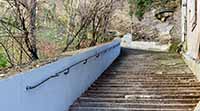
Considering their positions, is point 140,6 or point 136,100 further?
point 140,6

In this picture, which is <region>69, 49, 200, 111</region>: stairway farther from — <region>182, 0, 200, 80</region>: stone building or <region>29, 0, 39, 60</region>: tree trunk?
<region>29, 0, 39, 60</region>: tree trunk

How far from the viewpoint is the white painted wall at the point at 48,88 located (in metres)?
4.12

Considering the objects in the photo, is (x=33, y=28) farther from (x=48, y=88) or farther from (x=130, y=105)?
(x=48, y=88)

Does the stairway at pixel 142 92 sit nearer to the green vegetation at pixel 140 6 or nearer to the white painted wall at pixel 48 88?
the white painted wall at pixel 48 88

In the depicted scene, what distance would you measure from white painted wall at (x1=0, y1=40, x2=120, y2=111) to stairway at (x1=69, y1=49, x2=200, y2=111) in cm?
28

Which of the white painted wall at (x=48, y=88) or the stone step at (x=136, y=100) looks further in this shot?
the stone step at (x=136, y=100)

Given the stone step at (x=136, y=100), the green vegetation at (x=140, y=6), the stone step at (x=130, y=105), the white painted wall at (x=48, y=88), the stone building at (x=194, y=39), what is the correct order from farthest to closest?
the green vegetation at (x=140, y=6), the stone building at (x=194, y=39), the stone step at (x=136, y=100), the stone step at (x=130, y=105), the white painted wall at (x=48, y=88)

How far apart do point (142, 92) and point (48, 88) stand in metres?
3.08

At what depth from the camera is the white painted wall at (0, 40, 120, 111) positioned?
4.12 m

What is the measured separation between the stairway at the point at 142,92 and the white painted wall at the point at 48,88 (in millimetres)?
275

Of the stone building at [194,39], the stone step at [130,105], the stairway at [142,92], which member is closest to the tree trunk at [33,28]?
the stairway at [142,92]

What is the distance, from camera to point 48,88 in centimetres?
565

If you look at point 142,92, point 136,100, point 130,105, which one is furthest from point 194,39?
point 130,105

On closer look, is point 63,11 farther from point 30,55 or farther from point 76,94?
point 76,94
